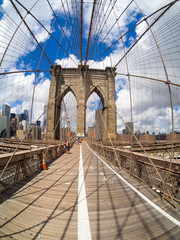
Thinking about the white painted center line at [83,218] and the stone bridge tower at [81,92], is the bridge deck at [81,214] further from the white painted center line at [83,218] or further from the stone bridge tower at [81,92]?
the stone bridge tower at [81,92]

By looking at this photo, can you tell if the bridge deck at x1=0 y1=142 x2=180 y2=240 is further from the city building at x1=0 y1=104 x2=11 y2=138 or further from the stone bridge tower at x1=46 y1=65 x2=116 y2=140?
the stone bridge tower at x1=46 y1=65 x2=116 y2=140

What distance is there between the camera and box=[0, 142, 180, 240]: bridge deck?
4.99ft

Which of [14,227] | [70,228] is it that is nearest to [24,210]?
[14,227]

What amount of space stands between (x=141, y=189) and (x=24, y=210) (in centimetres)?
270

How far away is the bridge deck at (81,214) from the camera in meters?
1.52

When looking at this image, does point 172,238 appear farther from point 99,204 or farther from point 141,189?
point 141,189

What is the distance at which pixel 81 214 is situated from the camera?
1.87 meters

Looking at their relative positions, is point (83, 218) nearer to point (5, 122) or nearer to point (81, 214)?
point (81, 214)

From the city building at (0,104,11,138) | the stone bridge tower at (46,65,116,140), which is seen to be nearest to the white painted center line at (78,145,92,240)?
the city building at (0,104,11,138)

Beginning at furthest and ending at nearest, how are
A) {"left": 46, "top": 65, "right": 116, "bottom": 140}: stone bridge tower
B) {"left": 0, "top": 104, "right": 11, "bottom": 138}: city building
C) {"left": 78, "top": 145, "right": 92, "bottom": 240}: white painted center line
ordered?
1. {"left": 46, "top": 65, "right": 116, "bottom": 140}: stone bridge tower
2. {"left": 0, "top": 104, "right": 11, "bottom": 138}: city building
3. {"left": 78, "top": 145, "right": 92, "bottom": 240}: white painted center line

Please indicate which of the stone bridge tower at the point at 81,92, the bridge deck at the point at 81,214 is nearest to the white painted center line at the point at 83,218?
the bridge deck at the point at 81,214

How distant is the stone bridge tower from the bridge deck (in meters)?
20.6

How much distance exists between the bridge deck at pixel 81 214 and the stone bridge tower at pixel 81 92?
20.6 meters

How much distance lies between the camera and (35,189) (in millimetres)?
2797
